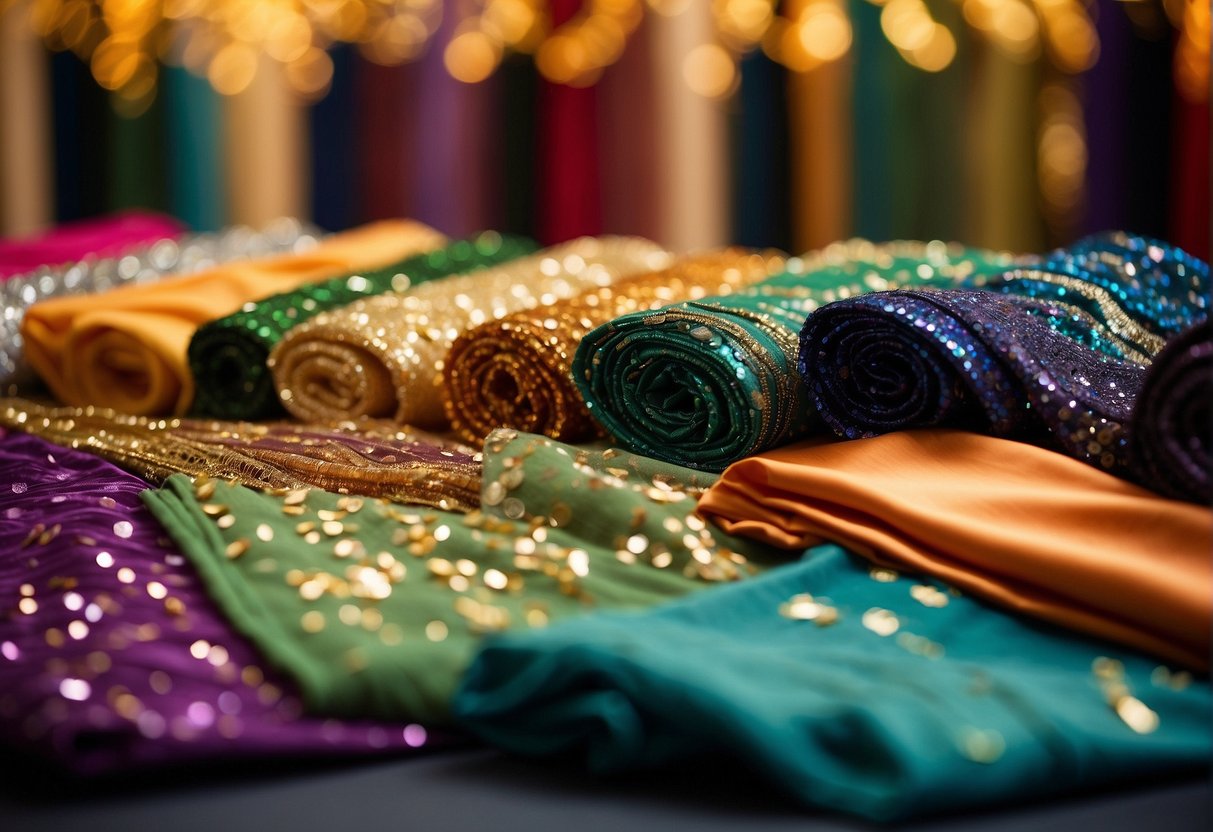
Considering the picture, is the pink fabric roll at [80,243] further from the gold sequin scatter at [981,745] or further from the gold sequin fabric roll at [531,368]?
the gold sequin scatter at [981,745]

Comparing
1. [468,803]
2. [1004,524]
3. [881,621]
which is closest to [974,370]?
[1004,524]

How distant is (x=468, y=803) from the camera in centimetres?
81

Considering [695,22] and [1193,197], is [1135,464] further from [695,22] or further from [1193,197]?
[695,22]

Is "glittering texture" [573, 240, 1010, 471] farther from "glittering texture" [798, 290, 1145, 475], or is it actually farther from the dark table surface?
the dark table surface

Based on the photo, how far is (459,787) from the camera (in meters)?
0.83

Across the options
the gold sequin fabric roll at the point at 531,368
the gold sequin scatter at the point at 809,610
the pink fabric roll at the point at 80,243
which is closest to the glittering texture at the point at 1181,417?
the gold sequin scatter at the point at 809,610

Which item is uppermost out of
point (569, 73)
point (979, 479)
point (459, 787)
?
point (569, 73)

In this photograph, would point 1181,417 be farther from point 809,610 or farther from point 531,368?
point 531,368

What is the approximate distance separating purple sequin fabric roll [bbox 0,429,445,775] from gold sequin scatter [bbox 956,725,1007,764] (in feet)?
1.09

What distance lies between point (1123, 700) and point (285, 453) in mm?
805

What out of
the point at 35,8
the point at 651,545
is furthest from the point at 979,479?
the point at 35,8

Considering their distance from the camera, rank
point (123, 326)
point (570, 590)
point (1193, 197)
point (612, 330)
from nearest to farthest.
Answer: point (570, 590) → point (612, 330) → point (123, 326) → point (1193, 197)

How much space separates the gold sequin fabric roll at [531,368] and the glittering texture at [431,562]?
0.45 ft

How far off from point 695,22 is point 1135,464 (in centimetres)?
213
